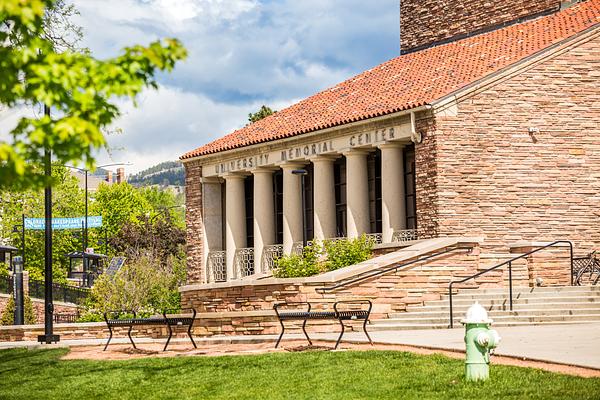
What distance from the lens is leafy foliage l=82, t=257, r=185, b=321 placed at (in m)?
52.4

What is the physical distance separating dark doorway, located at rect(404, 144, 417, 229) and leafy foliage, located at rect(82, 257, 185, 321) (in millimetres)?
15769

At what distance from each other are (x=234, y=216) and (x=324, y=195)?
19.7ft

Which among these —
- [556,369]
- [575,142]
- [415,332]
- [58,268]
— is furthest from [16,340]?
[58,268]

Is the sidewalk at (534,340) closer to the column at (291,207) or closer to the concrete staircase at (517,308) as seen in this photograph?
the concrete staircase at (517,308)

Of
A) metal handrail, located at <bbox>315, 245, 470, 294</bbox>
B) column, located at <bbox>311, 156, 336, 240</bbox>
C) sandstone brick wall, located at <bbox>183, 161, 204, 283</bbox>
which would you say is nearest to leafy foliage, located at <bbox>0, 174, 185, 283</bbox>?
sandstone brick wall, located at <bbox>183, 161, 204, 283</bbox>

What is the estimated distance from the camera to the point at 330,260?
33.3 m

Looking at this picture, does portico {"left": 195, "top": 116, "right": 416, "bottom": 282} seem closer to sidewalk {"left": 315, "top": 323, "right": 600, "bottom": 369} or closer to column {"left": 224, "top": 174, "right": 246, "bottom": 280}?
column {"left": 224, "top": 174, "right": 246, "bottom": 280}

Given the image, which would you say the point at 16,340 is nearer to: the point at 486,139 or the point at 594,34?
the point at 486,139

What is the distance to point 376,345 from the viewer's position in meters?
20.6

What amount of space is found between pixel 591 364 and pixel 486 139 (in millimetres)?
19184

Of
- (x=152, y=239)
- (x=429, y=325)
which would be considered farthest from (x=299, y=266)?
(x=152, y=239)

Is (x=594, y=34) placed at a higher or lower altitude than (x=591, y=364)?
higher

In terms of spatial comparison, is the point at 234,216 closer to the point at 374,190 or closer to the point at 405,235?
the point at 374,190

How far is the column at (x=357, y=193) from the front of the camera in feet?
125
